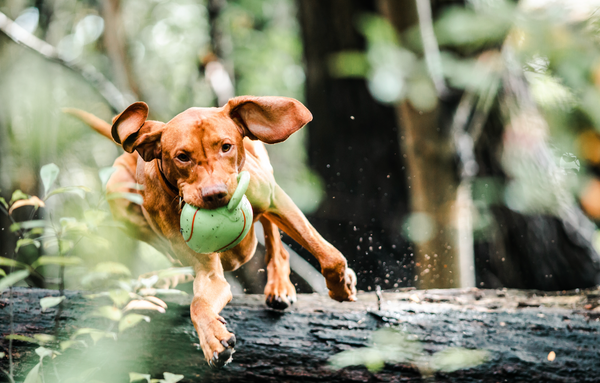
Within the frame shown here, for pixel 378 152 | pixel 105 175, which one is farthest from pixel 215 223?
pixel 378 152

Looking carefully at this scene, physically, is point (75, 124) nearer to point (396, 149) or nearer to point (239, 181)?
point (396, 149)

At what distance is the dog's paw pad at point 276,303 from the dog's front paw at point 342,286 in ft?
1.01

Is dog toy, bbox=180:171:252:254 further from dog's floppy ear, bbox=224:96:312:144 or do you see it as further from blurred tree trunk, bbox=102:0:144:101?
blurred tree trunk, bbox=102:0:144:101

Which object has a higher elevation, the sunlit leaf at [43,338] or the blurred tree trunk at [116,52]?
the blurred tree trunk at [116,52]

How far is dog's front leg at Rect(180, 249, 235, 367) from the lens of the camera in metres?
2.17

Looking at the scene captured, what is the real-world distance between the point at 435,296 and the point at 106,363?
2.08 m

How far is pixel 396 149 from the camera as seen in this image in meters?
4.98

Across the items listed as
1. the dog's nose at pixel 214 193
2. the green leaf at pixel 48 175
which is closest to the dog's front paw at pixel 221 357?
the dog's nose at pixel 214 193

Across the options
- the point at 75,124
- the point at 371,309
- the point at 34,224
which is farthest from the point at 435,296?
the point at 75,124

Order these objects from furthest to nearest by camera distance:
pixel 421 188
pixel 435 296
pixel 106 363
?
pixel 421 188, pixel 435 296, pixel 106 363

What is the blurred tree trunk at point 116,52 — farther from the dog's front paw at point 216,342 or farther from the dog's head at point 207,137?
the dog's front paw at point 216,342

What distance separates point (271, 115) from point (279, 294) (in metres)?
1.19

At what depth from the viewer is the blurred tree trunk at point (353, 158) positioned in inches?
196

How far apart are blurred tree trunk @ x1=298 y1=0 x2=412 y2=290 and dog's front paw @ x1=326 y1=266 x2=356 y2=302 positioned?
6.29 feet
